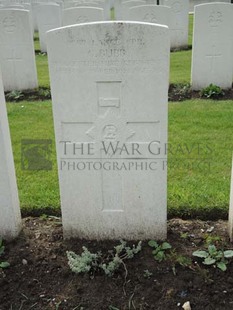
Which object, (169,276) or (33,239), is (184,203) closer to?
(169,276)

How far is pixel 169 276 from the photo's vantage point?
107 inches

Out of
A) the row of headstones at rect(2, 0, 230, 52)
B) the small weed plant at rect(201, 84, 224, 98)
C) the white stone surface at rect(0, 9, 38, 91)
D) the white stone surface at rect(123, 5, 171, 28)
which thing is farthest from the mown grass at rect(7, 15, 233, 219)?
the white stone surface at rect(123, 5, 171, 28)

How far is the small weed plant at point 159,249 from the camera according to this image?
9.41 ft

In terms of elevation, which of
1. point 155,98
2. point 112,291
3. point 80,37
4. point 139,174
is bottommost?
point 112,291

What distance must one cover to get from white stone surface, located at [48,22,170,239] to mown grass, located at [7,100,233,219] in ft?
2.05

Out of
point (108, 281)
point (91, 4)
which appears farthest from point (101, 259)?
point (91, 4)

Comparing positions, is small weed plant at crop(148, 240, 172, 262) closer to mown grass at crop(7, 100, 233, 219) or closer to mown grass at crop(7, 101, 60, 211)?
mown grass at crop(7, 100, 233, 219)

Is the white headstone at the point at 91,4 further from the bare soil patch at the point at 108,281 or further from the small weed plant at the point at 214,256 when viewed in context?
Result: the small weed plant at the point at 214,256

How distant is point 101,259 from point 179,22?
9925mm

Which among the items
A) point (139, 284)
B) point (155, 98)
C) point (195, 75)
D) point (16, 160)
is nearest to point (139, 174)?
point (155, 98)

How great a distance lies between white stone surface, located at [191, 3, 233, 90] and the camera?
21.9 feet

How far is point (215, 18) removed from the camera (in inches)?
263

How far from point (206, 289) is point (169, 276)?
0.27 metres

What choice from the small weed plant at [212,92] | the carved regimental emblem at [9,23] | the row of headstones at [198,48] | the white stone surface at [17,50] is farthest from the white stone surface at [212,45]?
the carved regimental emblem at [9,23]
